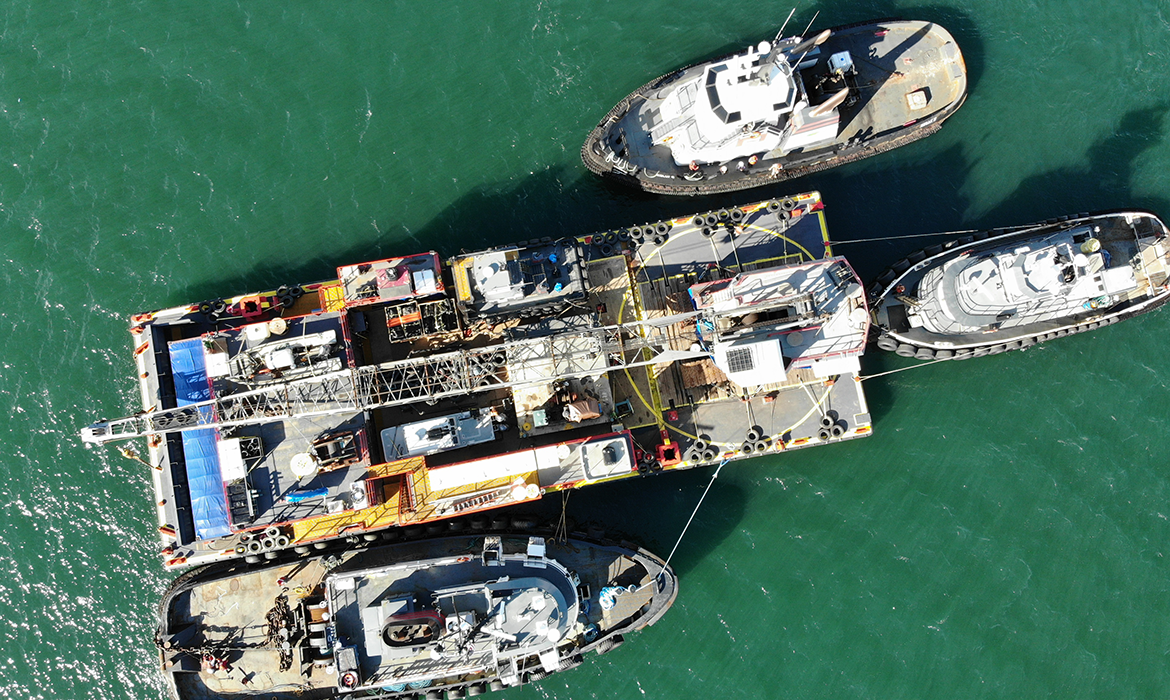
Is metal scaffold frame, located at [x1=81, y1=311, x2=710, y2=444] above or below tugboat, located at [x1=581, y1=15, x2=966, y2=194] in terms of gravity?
below

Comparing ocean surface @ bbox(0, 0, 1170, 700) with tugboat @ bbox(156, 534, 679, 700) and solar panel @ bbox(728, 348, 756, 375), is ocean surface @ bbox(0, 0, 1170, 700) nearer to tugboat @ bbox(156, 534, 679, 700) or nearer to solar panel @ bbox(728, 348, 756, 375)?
tugboat @ bbox(156, 534, 679, 700)

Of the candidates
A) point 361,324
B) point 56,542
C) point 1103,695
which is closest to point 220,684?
point 56,542

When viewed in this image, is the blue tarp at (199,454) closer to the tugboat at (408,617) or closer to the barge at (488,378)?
the barge at (488,378)

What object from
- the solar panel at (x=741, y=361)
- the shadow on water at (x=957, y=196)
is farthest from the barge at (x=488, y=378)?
the shadow on water at (x=957, y=196)

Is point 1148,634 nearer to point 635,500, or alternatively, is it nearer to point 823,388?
point 823,388

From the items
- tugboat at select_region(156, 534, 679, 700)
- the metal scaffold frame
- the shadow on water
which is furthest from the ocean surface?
the metal scaffold frame
